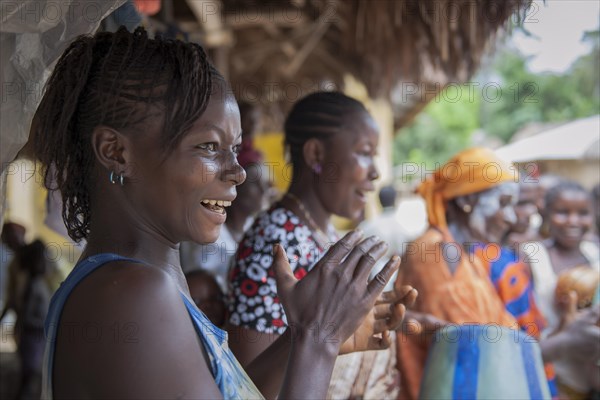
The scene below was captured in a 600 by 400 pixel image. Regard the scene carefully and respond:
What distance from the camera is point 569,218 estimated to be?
4.23 metres

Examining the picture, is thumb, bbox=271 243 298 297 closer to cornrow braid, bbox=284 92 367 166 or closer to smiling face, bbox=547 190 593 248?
cornrow braid, bbox=284 92 367 166

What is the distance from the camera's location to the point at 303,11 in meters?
5.24

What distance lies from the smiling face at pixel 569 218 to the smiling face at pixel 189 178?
3405 mm

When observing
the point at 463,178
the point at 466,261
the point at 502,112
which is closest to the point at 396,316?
the point at 466,261

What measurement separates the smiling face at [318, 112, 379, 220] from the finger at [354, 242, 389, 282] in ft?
3.42

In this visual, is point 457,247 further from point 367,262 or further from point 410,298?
Result: point 367,262

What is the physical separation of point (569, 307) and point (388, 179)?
734cm

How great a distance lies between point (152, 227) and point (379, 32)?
2852mm

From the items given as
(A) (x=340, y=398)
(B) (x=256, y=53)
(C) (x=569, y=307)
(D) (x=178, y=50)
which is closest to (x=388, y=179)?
(B) (x=256, y=53)

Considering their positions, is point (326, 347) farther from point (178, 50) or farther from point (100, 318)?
point (178, 50)

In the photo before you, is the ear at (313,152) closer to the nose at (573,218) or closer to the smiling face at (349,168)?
the smiling face at (349,168)

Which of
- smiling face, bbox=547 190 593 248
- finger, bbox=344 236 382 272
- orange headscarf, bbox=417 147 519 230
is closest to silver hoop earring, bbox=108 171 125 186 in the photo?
finger, bbox=344 236 382 272

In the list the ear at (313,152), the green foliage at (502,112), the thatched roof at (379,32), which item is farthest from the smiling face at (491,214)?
the green foliage at (502,112)

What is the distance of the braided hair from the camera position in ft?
4.04
